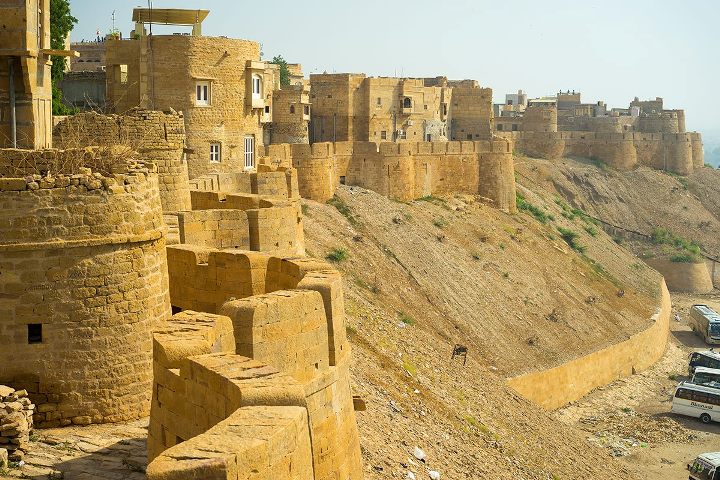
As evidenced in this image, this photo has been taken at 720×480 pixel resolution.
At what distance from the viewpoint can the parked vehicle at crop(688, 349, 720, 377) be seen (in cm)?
3547

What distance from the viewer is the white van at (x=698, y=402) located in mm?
30219

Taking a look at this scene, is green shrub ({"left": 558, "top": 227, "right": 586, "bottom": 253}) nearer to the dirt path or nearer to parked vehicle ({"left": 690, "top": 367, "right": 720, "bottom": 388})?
the dirt path

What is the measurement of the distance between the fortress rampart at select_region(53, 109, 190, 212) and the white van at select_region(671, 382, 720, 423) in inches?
837

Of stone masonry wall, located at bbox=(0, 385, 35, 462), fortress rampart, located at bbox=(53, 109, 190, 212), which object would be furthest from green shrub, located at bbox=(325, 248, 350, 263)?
stone masonry wall, located at bbox=(0, 385, 35, 462)

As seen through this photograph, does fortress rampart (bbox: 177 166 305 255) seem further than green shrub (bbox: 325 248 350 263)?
No

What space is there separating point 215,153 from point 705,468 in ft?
42.7

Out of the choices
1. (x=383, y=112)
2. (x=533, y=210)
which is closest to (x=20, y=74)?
(x=383, y=112)

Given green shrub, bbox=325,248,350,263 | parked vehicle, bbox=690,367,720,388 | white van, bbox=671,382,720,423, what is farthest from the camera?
parked vehicle, bbox=690,367,720,388

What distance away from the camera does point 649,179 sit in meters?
60.4

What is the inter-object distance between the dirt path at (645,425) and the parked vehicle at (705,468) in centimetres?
71

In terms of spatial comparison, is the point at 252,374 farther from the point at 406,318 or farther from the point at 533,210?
the point at 533,210

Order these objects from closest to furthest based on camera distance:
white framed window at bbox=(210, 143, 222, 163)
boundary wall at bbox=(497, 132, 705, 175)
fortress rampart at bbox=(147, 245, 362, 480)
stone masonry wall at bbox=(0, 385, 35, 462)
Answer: fortress rampart at bbox=(147, 245, 362, 480) < stone masonry wall at bbox=(0, 385, 35, 462) < white framed window at bbox=(210, 143, 222, 163) < boundary wall at bbox=(497, 132, 705, 175)

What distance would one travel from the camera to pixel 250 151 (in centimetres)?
2717

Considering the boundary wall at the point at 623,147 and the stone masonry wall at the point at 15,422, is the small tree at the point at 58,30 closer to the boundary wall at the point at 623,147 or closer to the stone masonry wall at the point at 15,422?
the stone masonry wall at the point at 15,422
